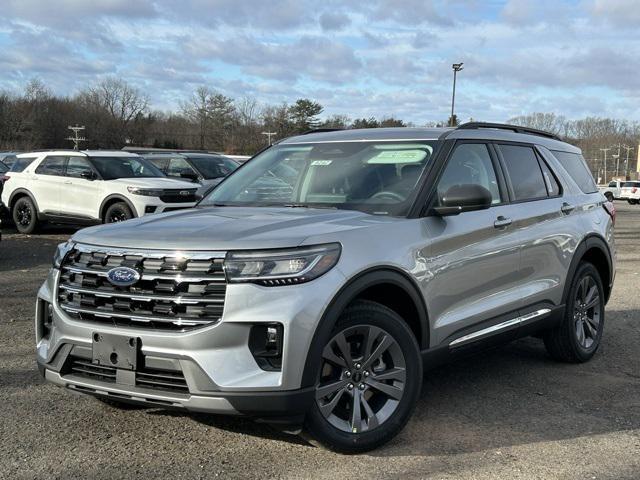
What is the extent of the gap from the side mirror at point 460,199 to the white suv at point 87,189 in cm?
929

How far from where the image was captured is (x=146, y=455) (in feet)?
12.1

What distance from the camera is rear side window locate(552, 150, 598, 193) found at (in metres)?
5.99

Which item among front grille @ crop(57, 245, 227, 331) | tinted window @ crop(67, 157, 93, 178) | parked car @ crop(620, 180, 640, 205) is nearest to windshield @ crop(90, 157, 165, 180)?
tinted window @ crop(67, 157, 93, 178)

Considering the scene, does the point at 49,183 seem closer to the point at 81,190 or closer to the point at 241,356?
the point at 81,190

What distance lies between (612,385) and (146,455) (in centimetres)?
347

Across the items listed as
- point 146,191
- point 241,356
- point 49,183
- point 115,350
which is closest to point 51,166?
point 49,183

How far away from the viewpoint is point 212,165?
16.3m

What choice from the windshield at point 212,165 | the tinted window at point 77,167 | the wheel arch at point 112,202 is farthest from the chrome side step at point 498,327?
the windshield at point 212,165

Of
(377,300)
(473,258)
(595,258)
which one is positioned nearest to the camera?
(377,300)

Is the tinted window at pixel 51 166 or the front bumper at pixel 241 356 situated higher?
the tinted window at pixel 51 166

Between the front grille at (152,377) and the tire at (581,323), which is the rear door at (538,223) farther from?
the front grille at (152,377)

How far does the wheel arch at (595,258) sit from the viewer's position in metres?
5.52

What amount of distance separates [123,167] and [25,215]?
102 inches

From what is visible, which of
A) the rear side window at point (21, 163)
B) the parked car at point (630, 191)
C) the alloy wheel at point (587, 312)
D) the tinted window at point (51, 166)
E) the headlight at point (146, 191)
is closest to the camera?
the alloy wheel at point (587, 312)
